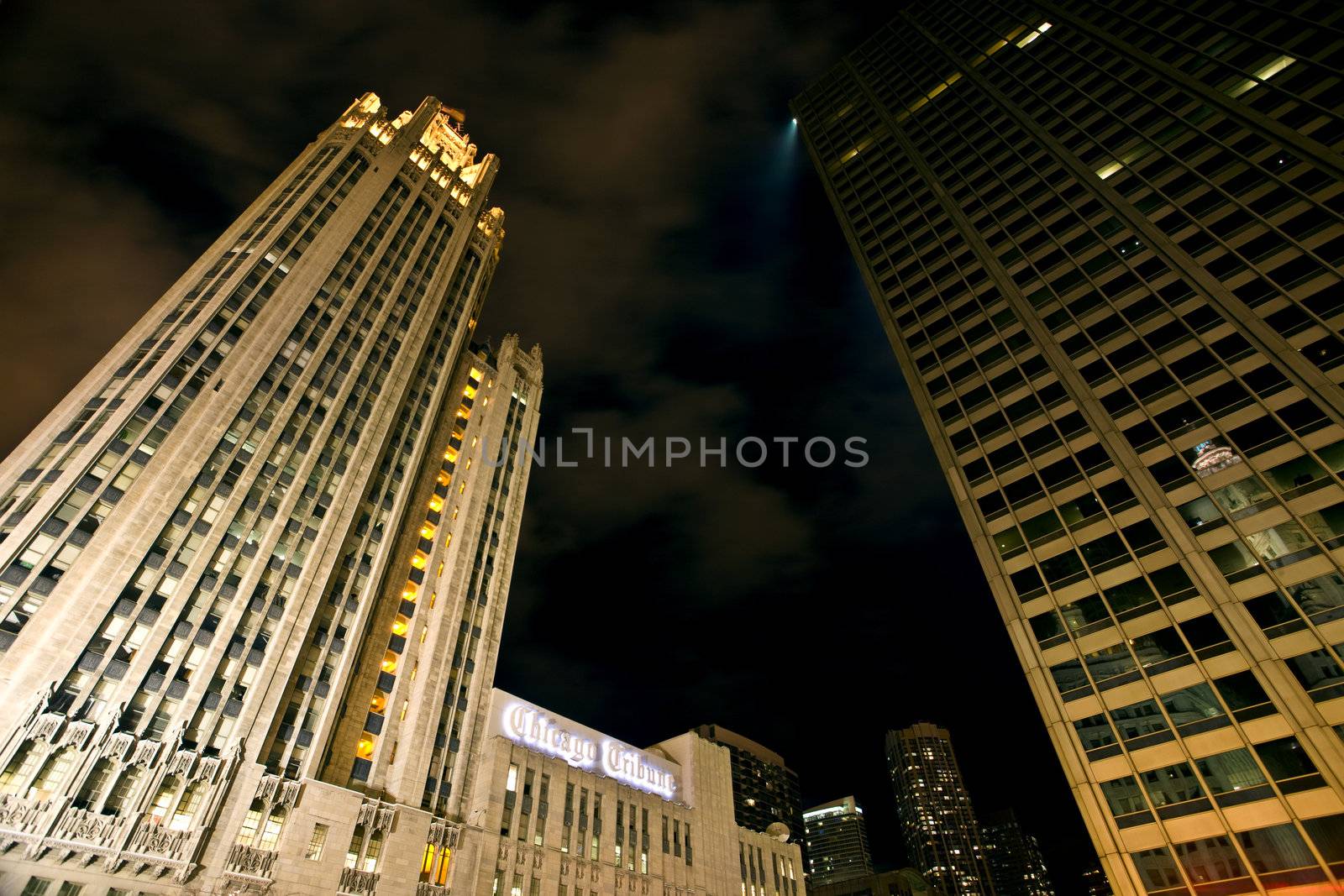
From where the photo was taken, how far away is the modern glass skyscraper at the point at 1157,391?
34906 millimetres

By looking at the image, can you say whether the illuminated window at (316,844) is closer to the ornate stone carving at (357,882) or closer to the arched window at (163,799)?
the ornate stone carving at (357,882)

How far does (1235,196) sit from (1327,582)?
3242 cm

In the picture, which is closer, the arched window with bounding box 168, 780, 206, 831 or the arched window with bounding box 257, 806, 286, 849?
the arched window with bounding box 168, 780, 206, 831

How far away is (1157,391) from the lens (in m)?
47.1

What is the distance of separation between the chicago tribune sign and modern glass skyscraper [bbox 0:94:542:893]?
345 centimetres

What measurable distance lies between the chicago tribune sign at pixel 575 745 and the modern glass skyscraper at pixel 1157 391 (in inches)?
1846

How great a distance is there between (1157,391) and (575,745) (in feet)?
204

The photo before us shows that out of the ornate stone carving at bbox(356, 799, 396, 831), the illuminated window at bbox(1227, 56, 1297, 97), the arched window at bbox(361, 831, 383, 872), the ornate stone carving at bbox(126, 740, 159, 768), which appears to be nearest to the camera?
the ornate stone carving at bbox(126, 740, 159, 768)

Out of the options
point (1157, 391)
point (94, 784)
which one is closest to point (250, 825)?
point (94, 784)

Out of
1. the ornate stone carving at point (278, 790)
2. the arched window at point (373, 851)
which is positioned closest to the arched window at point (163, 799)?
the ornate stone carving at point (278, 790)

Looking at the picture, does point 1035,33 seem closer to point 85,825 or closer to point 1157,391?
point 1157,391

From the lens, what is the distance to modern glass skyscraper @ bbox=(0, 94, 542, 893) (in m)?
45.6

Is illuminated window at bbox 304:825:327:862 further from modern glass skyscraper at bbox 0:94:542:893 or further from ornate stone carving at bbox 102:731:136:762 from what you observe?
ornate stone carving at bbox 102:731:136:762

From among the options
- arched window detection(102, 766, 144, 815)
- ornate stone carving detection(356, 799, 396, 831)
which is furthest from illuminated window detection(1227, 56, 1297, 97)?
arched window detection(102, 766, 144, 815)
